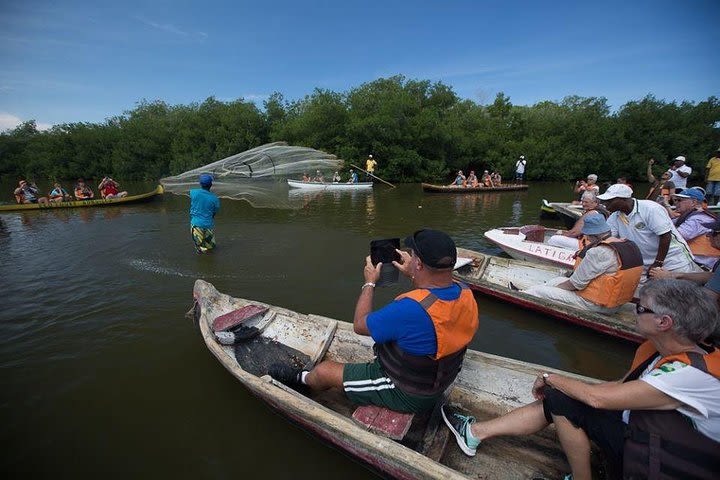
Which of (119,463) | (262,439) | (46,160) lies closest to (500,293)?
(262,439)

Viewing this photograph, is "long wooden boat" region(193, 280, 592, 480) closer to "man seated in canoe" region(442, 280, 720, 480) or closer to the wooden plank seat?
the wooden plank seat

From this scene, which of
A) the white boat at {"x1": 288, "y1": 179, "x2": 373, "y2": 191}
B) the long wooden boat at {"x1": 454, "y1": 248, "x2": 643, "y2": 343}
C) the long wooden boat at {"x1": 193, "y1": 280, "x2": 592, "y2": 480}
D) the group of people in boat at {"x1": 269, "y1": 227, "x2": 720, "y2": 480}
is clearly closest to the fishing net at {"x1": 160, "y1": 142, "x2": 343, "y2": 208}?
the long wooden boat at {"x1": 454, "y1": 248, "x2": 643, "y2": 343}

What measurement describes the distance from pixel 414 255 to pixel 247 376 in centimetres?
229

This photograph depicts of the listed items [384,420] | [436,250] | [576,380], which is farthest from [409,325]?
[576,380]

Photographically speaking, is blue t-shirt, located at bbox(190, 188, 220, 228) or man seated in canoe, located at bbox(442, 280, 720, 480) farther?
blue t-shirt, located at bbox(190, 188, 220, 228)

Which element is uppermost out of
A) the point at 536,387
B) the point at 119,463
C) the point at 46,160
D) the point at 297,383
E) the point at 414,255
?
the point at 46,160

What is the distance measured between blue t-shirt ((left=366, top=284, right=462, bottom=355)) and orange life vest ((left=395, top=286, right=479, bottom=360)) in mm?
36

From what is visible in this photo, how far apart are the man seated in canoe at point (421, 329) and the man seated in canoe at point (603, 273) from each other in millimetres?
3314

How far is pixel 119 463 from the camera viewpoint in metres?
3.57

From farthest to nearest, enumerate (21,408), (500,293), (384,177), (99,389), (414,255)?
(384,177), (500,293), (99,389), (21,408), (414,255)

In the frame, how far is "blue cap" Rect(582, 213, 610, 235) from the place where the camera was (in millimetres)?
5117

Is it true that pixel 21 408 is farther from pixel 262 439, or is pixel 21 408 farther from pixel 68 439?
pixel 262 439

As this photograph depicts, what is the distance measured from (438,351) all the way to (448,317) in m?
0.30

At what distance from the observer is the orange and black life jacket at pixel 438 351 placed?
268cm
